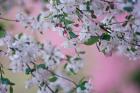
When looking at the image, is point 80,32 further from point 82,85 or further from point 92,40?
point 82,85

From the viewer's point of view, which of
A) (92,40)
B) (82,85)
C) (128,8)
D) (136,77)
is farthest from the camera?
(136,77)

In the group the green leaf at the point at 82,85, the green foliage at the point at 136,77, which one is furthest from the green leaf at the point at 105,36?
the green foliage at the point at 136,77

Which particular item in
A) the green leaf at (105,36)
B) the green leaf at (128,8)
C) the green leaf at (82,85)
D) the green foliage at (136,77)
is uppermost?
the green leaf at (128,8)

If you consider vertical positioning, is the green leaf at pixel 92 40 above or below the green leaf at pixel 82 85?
above

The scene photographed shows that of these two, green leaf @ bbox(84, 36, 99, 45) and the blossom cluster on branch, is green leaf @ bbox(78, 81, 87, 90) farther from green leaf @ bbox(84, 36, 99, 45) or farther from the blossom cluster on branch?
green leaf @ bbox(84, 36, 99, 45)

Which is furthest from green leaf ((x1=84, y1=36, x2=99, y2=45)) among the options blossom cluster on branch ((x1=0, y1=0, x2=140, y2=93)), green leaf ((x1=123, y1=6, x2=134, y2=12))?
green leaf ((x1=123, y1=6, x2=134, y2=12))

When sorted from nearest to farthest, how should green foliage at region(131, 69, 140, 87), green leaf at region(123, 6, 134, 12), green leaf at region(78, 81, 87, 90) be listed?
green leaf at region(123, 6, 134, 12) < green leaf at region(78, 81, 87, 90) < green foliage at region(131, 69, 140, 87)

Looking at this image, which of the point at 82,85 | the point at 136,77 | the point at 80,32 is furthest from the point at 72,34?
the point at 136,77

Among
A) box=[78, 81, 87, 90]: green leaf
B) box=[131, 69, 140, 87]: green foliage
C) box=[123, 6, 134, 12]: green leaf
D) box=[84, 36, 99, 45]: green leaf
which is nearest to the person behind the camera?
box=[123, 6, 134, 12]: green leaf

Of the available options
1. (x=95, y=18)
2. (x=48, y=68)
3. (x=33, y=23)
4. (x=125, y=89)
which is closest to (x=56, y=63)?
(x=48, y=68)

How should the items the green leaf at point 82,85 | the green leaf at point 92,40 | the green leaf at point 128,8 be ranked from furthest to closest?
the green leaf at point 82,85
the green leaf at point 92,40
the green leaf at point 128,8

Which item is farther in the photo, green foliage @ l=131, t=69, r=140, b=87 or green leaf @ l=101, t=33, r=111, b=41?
green foliage @ l=131, t=69, r=140, b=87

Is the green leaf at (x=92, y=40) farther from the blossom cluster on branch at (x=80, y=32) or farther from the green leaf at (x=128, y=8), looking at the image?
the green leaf at (x=128, y=8)
